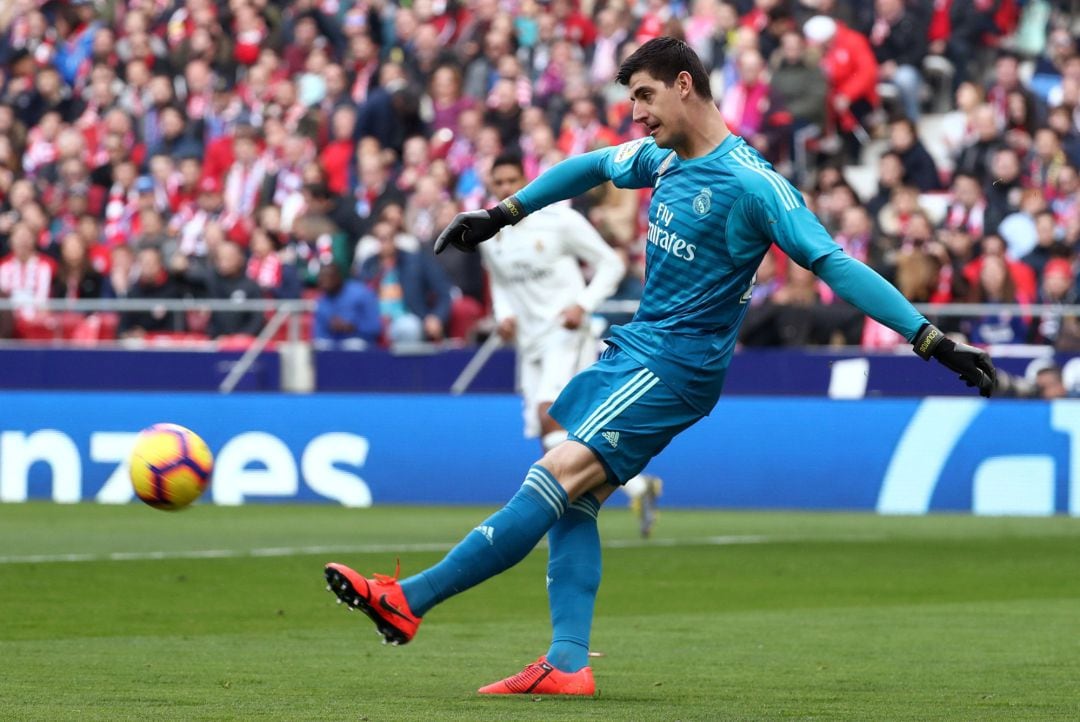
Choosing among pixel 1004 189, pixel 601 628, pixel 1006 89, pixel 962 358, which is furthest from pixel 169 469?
pixel 1006 89

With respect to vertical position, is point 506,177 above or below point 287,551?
above

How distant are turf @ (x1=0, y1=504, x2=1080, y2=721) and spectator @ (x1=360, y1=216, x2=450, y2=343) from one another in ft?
11.6

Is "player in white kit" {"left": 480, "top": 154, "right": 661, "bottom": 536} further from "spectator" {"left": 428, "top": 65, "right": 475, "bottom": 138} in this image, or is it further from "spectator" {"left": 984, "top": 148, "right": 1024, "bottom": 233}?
"spectator" {"left": 428, "top": 65, "right": 475, "bottom": 138}

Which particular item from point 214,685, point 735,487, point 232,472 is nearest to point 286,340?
point 232,472

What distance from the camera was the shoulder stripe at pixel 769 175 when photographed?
22.3 feet

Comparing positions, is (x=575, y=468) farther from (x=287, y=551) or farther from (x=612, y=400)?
(x=287, y=551)

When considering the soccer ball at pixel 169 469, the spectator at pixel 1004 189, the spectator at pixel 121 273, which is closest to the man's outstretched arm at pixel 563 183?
the soccer ball at pixel 169 469

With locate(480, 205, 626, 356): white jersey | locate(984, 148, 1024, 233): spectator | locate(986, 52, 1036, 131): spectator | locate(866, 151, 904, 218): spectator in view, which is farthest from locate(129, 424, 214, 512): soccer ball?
locate(986, 52, 1036, 131): spectator

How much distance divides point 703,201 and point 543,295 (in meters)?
7.18

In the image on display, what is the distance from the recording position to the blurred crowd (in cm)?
1869

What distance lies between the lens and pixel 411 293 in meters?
19.4

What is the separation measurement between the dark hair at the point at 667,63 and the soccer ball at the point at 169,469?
9.49 feet

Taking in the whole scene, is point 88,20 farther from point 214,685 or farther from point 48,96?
point 214,685

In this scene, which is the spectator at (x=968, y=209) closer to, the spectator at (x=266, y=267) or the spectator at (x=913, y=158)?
the spectator at (x=913, y=158)
